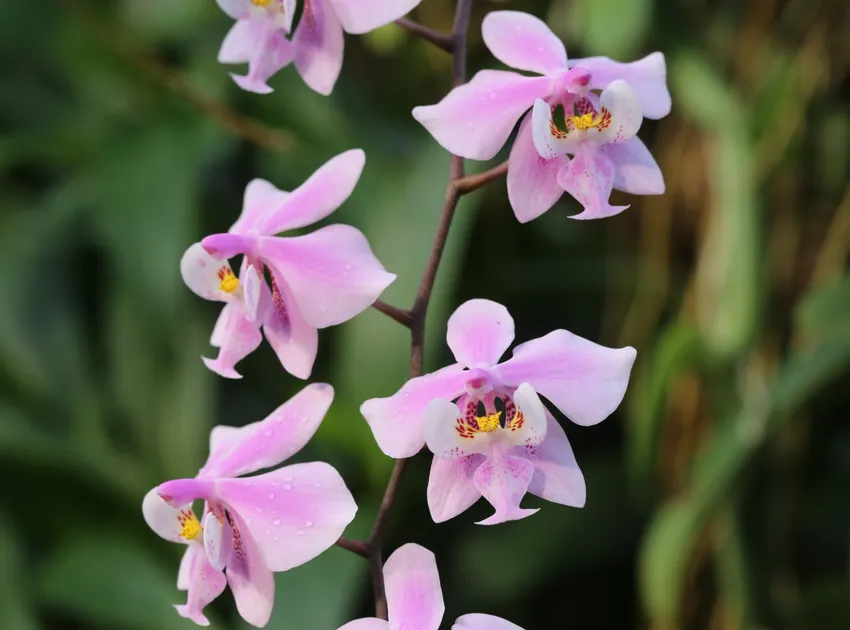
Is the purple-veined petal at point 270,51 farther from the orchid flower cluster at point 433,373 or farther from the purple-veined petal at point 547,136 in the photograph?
the purple-veined petal at point 547,136

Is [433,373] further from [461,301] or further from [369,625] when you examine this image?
[461,301]

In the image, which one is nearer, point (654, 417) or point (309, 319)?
point (309, 319)

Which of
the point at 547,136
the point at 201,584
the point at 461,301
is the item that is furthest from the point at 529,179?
the point at 461,301

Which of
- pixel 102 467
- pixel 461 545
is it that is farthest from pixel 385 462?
pixel 102 467

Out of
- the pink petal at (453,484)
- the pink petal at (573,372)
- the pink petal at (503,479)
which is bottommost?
the pink petal at (453,484)

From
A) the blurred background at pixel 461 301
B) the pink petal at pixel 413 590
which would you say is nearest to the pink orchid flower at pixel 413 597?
the pink petal at pixel 413 590

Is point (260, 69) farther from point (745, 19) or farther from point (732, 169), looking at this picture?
point (745, 19)
